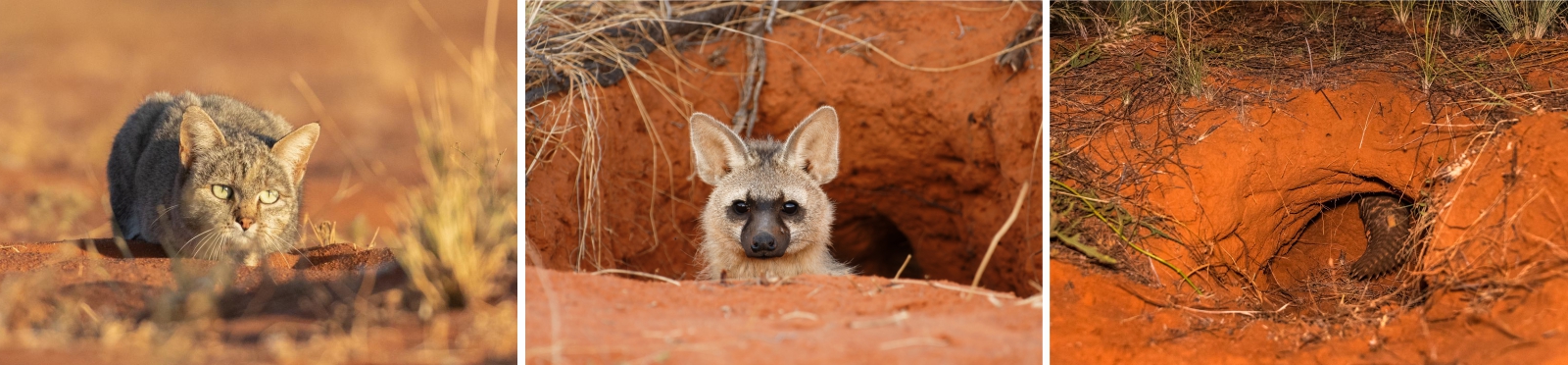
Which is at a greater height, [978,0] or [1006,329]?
[978,0]

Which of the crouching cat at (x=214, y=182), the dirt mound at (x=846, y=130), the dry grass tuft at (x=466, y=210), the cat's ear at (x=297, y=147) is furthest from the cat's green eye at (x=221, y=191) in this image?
the dirt mound at (x=846, y=130)

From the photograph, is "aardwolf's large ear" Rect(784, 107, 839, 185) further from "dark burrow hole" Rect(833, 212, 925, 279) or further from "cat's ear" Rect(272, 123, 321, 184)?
"cat's ear" Rect(272, 123, 321, 184)

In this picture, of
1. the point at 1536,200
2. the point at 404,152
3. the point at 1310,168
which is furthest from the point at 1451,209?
the point at 404,152

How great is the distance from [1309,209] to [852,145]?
7.61ft

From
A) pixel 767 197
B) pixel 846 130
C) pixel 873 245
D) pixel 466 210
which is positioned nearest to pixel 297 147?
pixel 466 210

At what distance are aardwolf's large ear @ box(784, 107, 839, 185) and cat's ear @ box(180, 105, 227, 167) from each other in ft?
7.65

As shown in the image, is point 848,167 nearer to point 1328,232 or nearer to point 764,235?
point 764,235

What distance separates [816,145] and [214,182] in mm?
2500

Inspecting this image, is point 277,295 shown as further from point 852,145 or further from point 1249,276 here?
point 1249,276

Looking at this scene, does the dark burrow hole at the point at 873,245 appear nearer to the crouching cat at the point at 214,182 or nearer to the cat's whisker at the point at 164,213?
the crouching cat at the point at 214,182

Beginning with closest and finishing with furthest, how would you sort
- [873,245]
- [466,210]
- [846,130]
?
[466,210], [846,130], [873,245]

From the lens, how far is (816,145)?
13.5 ft

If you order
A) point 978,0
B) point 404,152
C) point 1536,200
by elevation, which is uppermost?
point 978,0

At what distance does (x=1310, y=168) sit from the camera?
400cm
